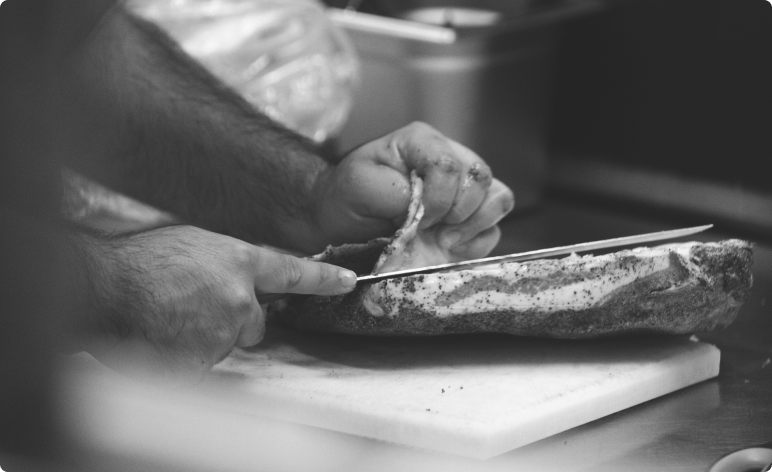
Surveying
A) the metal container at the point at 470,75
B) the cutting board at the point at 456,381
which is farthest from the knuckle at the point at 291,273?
the metal container at the point at 470,75

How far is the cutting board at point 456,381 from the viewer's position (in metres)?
1.18

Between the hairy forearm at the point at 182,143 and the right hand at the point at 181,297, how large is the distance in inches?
14.6

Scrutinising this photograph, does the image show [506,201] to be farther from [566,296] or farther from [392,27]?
[392,27]

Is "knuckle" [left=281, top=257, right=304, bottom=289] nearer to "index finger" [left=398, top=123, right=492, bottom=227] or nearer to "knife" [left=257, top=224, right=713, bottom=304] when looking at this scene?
"knife" [left=257, top=224, right=713, bottom=304]

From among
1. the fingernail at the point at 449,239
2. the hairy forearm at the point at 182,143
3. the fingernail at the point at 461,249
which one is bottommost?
the fingernail at the point at 461,249

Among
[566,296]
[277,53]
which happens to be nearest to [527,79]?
[277,53]

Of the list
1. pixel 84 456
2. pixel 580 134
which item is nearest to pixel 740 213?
pixel 580 134

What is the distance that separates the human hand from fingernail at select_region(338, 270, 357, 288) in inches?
7.9

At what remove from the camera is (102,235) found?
1308 millimetres

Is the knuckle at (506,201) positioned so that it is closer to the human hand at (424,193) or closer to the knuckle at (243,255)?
the human hand at (424,193)

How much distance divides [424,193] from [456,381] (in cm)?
31

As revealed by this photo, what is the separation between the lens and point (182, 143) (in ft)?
5.81

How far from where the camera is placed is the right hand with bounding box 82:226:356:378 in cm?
121

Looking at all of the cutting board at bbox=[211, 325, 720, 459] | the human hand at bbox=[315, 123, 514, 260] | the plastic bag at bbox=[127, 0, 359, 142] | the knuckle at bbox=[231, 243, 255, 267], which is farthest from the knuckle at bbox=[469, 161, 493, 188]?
the plastic bag at bbox=[127, 0, 359, 142]
